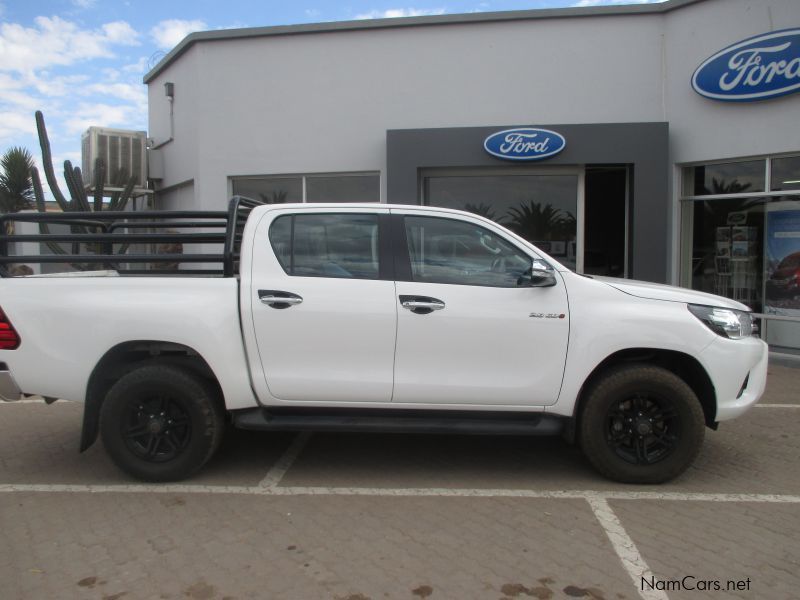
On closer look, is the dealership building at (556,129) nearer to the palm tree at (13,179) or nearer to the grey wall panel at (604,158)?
the grey wall panel at (604,158)

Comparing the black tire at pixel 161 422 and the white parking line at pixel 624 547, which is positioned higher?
the black tire at pixel 161 422

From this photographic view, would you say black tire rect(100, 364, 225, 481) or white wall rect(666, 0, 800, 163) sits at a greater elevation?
white wall rect(666, 0, 800, 163)

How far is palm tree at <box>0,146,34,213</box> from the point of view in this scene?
1505cm

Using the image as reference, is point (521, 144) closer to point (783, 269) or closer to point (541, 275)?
point (783, 269)

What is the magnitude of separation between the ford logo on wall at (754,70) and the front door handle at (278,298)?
7539mm

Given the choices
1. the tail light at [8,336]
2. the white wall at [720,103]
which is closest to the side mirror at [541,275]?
the tail light at [8,336]

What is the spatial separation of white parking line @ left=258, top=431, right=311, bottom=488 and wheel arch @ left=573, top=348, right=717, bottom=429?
7.06 ft

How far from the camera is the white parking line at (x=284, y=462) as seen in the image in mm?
4547

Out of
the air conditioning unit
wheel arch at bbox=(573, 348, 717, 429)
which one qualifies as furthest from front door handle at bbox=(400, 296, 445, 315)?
the air conditioning unit

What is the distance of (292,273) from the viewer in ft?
14.4

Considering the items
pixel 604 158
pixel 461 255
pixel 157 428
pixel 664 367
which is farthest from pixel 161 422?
pixel 604 158

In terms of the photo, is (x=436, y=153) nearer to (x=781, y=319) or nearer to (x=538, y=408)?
(x=781, y=319)

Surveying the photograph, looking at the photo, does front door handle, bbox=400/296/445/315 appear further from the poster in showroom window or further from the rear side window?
the poster in showroom window

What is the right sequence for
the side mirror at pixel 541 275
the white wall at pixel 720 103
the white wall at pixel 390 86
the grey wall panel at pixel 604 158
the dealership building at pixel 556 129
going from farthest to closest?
the white wall at pixel 390 86 → the grey wall panel at pixel 604 158 → the dealership building at pixel 556 129 → the white wall at pixel 720 103 → the side mirror at pixel 541 275
